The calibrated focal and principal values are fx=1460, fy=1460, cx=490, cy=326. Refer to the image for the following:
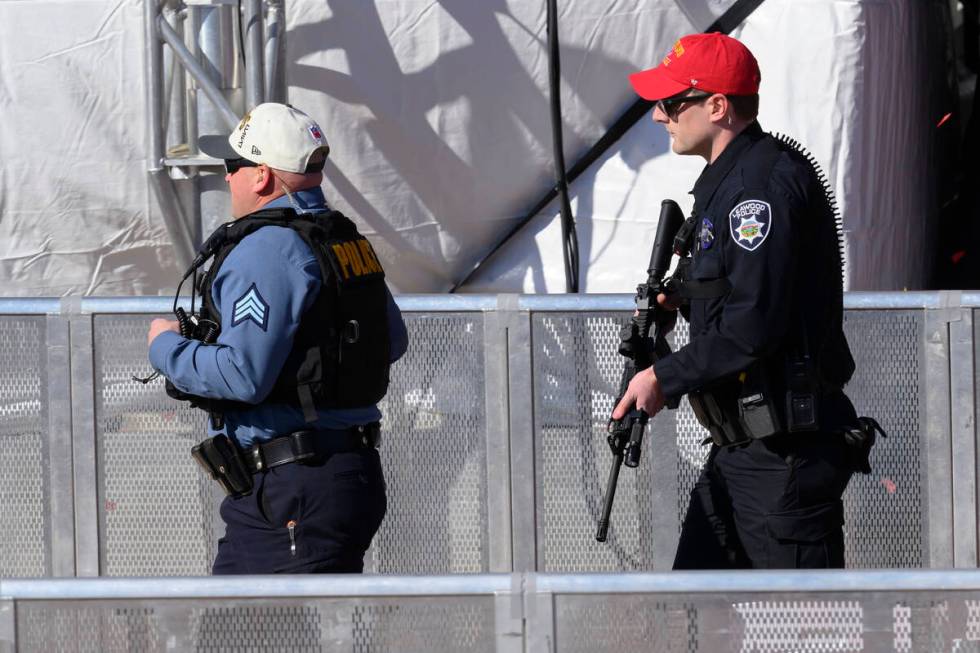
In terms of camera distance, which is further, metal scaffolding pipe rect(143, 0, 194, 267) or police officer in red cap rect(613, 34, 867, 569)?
metal scaffolding pipe rect(143, 0, 194, 267)

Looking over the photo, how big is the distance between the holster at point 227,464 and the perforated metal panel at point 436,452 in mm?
1286

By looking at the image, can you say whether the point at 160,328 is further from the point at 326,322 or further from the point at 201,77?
the point at 201,77

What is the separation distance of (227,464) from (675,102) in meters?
1.27

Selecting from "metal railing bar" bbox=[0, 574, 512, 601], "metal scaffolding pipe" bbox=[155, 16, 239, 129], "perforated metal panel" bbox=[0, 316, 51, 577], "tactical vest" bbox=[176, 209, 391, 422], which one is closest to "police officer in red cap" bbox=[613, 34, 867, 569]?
"tactical vest" bbox=[176, 209, 391, 422]

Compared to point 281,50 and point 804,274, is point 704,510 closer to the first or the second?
point 804,274

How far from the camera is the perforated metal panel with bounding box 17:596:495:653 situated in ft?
7.82

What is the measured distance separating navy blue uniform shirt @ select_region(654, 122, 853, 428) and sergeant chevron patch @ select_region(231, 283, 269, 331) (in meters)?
0.84

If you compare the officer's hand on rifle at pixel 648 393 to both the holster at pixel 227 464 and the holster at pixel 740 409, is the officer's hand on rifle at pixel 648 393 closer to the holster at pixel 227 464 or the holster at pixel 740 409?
the holster at pixel 740 409

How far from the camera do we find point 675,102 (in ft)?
10.7

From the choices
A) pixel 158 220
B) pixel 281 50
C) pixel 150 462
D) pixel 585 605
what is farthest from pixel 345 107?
pixel 585 605

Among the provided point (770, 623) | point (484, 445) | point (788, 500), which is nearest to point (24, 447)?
point (484, 445)

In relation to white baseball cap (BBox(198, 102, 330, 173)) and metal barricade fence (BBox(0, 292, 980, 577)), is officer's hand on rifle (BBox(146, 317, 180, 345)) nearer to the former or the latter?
white baseball cap (BBox(198, 102, 330, 173))

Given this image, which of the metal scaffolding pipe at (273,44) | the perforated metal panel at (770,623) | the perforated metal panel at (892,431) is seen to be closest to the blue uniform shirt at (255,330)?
the perforated metal panel at (770,623)

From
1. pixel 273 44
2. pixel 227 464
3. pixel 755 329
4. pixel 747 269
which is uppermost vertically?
pixel 273 44
